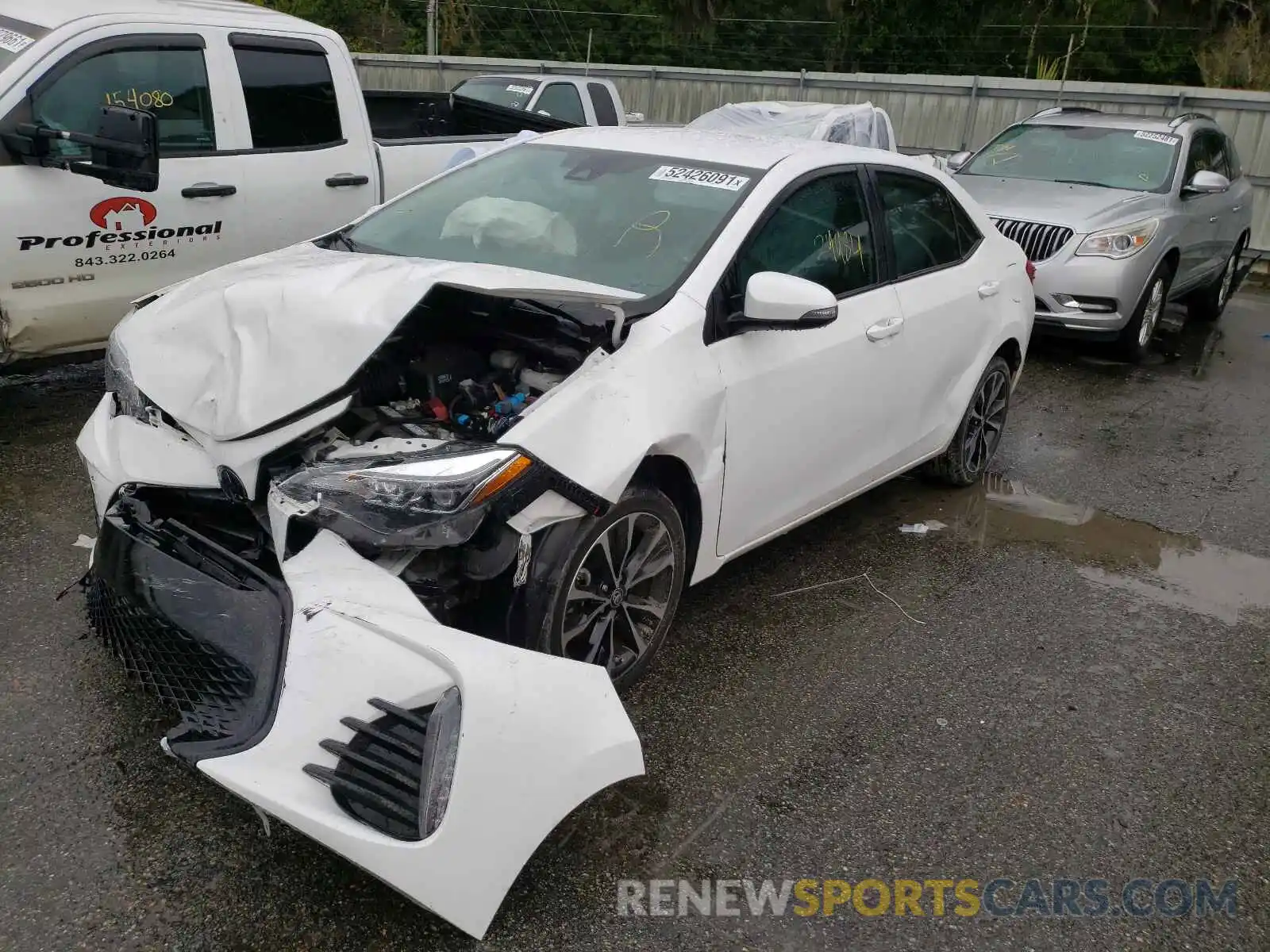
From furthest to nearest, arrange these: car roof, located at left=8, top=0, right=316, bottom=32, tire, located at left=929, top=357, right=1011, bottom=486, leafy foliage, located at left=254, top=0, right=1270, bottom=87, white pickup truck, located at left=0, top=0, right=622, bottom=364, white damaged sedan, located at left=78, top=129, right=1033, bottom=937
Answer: leafy foliage, located at left=254, top=0, right=1270, bottom=87, tire, located at left=929, top=357, right=1011, bottom=486, car roof, located at left=8, top=0, right=316, bottom=32, white pickup truck, located at left=0, top=0, right=622, bottom=364, white damaged sedan, located at left=78, top=129, right=1033, bottom=937

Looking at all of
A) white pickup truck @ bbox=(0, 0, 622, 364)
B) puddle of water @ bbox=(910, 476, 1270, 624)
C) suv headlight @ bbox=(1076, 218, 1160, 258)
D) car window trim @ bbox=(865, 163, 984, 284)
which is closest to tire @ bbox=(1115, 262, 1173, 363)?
suv headlight @ bbox=(1076, 218, 1160, 258)

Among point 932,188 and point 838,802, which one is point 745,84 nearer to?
point 932,188

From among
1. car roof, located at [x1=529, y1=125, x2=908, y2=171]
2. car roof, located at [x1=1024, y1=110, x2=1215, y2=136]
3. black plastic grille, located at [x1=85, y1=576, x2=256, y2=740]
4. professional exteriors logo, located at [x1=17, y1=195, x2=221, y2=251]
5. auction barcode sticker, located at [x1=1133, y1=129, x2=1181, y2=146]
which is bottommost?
black plastic grille, located at [x1=85, y1=576, x2=256, y2=740]

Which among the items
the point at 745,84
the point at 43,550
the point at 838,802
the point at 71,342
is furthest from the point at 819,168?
the point at 745,84

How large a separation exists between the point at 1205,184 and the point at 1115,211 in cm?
104

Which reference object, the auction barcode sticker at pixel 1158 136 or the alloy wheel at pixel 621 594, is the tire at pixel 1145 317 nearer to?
the auction barcode sticker at pixel 1158 136

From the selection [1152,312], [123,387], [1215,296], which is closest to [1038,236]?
[1152,312]

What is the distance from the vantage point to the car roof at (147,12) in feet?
17.4

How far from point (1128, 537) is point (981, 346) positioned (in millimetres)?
1179

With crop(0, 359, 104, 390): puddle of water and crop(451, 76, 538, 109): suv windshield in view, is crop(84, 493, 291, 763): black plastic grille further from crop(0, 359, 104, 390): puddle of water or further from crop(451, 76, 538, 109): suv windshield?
crop(451, 76, 538, 109): suv windshield

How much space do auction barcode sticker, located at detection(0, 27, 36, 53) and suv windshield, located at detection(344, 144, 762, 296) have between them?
2.10 metres

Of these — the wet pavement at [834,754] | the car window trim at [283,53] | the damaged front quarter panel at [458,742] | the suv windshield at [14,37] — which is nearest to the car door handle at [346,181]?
the car window trim at [283,53]

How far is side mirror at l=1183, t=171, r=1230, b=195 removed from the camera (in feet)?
29.2

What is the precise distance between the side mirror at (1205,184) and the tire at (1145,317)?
0.67 meters
